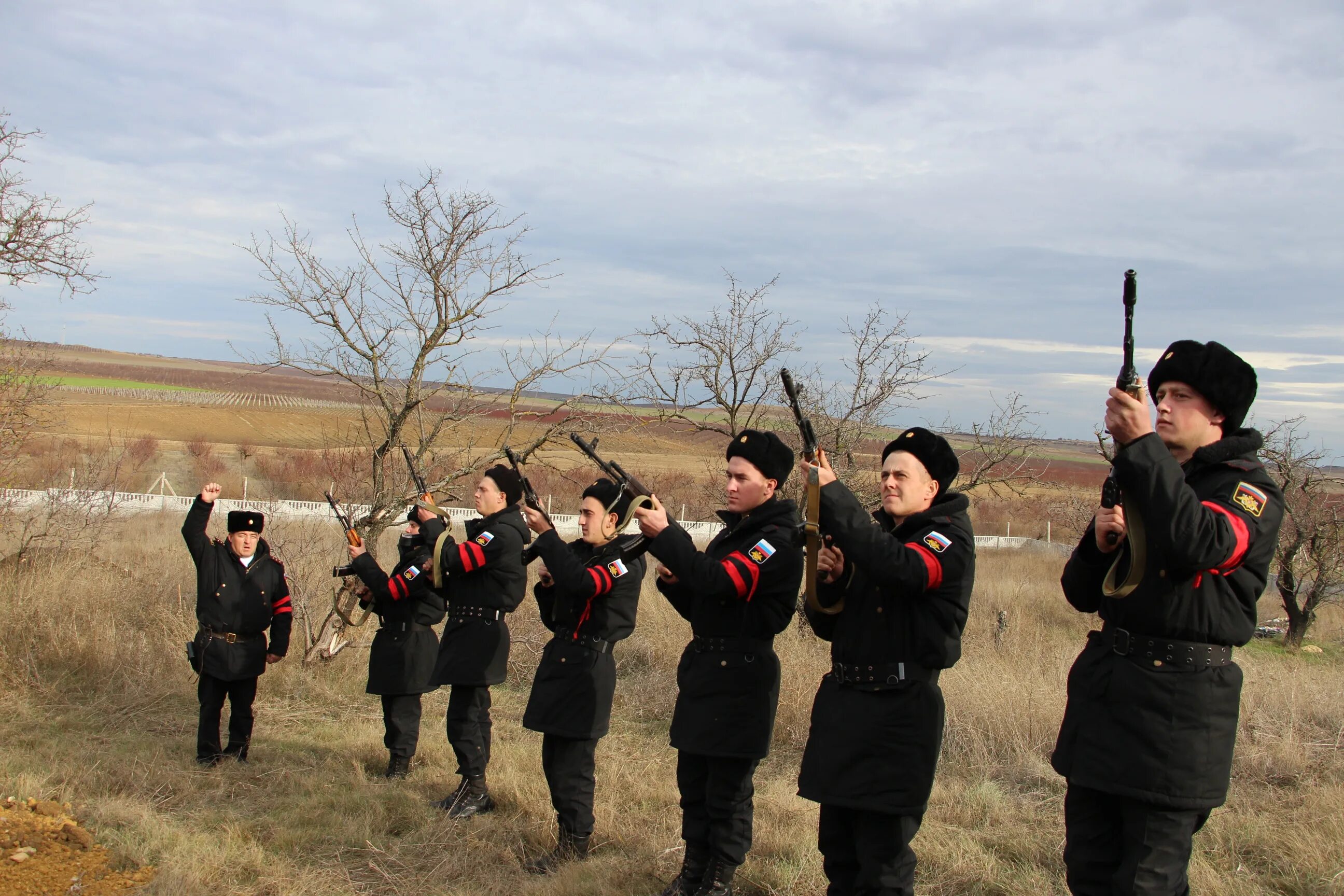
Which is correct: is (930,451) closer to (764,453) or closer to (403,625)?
(764,453)

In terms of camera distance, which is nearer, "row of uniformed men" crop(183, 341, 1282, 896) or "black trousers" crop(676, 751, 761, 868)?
"row of uniformed men" crop(183, 341, 1282, 896)

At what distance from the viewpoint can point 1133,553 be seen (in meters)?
2.73

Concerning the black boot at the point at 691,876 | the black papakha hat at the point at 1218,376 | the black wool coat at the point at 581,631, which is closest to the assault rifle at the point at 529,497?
the black wool coat at the point at 581,631

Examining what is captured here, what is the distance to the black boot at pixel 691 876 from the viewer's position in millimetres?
4289

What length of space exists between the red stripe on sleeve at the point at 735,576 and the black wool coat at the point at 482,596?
7.28ft

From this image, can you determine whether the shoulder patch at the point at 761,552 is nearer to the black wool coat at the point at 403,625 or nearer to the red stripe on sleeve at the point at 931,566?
the red stripe on sleeve at the point at 931,566

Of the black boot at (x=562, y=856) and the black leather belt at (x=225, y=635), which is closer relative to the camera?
the black boot at (x=562, y=856)

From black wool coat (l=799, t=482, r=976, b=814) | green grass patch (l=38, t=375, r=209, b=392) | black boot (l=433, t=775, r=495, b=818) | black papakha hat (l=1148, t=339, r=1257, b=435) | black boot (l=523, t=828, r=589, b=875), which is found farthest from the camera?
green grass patch (l=38, t=375, r=209, b=392)

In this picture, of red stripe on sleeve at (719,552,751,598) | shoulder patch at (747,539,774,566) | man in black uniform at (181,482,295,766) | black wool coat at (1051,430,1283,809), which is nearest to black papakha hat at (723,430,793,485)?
shoulder patch at (747,539,774,566)

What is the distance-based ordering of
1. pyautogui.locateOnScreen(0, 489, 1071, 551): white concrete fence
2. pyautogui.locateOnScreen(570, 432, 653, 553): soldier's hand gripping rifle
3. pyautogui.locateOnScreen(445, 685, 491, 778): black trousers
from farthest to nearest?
1. pyautogui.locateOnScreen(0, 489, 1071, 551): white concrete fence
2. pyautogui.locateOnScreen(445, 685, 491, 778): black trousers
3. pyautogui.locateOnScreen(570, 432, 653, 553): soldier's hand gripping rifle

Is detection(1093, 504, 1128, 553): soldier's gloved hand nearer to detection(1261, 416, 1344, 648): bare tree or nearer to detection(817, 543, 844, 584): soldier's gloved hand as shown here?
detection(817, 543, 844, 584): soldier's gloved hand

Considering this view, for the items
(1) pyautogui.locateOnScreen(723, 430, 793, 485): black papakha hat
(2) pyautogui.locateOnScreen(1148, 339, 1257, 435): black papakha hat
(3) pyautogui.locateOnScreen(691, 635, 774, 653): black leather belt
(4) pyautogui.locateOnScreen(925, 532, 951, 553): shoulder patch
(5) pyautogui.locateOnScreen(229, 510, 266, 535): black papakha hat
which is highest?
(2) pyautogui.locateOnScreen(1148, 339, 1257, 435): black papakha hat

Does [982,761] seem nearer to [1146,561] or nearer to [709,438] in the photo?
[1146,561]

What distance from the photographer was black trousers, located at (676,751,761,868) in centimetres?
420
